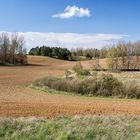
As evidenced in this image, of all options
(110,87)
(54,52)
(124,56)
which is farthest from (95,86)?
(54,52)

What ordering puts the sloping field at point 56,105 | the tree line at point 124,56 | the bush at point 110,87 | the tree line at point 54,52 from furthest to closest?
the tree line at point 54,52 < the tree line at point 124,56 < the bush at point 110,87 < the sloping field at point 56,105

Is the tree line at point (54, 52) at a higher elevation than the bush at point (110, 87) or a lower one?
higher

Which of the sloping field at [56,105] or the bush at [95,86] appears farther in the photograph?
the bush at [95,86]

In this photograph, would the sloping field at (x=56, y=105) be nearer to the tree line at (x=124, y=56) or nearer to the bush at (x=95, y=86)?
the bush at (x=95, y=86)

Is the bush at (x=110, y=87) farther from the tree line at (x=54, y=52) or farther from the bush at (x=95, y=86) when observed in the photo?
the tree line at (x=54, y=52)

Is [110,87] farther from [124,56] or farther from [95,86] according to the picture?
[124,56]

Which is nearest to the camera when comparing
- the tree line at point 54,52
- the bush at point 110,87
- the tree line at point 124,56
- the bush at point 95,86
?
the bush at point 110,87

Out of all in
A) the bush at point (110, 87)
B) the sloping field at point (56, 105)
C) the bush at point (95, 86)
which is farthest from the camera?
the bush at point (95, 86)

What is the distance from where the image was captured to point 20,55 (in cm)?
10519

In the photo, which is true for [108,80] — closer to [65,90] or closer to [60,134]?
[65,90]

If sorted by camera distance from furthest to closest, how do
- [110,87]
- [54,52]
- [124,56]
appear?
[54,52] → [124,56] → [110,87]

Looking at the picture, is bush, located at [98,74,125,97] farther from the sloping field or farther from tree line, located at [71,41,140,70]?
tree line, located at [71,41,140,70]

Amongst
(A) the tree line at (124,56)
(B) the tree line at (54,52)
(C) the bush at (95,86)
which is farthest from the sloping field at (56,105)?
(B) the tree line at (54,52)

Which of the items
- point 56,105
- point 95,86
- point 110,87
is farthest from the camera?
point 95,86
